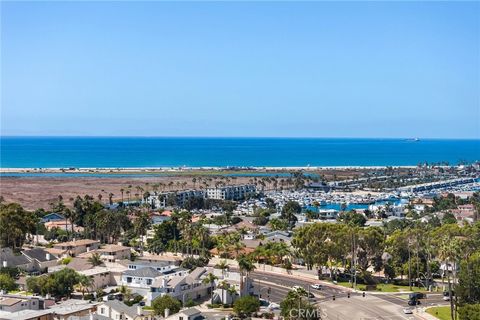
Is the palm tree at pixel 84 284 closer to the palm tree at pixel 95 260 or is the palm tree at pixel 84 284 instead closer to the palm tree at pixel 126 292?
the palm tree at pixel 126 292

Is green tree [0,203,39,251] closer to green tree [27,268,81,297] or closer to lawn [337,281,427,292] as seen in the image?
→ green tree [27,268,81,297]

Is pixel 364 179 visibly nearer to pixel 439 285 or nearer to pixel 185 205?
pixel 185 205

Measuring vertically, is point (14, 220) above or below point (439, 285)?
above

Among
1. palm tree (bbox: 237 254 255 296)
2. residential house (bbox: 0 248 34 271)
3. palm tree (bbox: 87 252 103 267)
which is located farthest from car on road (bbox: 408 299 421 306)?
residential house (bbox: 0 248 34 271)

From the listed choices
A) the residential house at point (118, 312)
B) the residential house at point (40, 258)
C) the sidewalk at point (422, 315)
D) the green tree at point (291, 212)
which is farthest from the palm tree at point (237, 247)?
the residential house at point (118, 312)

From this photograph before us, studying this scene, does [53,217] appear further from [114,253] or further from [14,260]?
[14,260]

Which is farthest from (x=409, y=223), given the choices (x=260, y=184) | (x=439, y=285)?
(x=260, y=184)

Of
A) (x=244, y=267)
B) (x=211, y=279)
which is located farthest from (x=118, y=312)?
(x=244, y=267)
